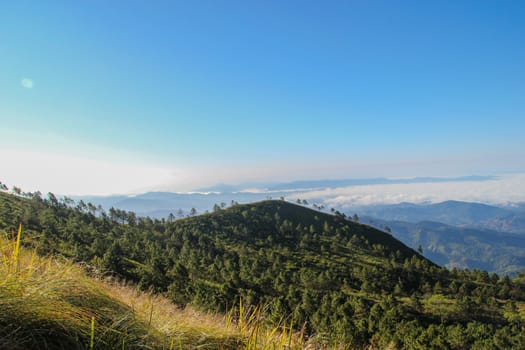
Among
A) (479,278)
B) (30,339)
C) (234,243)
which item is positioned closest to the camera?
(30,339)

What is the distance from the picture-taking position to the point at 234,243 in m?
136

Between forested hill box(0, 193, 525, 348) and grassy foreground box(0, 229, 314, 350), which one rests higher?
grassy foreground box(0, 229, 314, 350)

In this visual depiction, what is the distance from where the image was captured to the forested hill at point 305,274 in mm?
53531

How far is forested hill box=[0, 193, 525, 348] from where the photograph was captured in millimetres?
53531

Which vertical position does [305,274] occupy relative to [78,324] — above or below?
below

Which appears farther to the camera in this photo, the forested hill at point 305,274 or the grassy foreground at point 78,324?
the forested hill at point 305,274

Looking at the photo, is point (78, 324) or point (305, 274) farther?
point (305, 274)

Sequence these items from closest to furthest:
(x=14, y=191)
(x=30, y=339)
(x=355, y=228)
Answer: (x=30, y=339), (x=14, y=191), (x=355, y=228)

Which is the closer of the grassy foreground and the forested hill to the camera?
the grassy foreground

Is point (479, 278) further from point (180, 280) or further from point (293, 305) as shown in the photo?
point (180, 280)

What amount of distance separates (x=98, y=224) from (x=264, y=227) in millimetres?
93618

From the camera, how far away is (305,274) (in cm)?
9219

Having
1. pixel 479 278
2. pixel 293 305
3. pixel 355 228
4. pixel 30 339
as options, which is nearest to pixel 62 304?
pixel 30 339

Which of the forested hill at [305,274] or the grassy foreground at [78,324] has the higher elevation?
the grassy foreground at [78,324]
